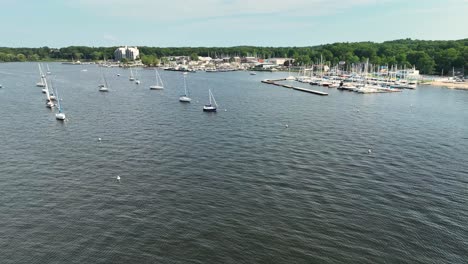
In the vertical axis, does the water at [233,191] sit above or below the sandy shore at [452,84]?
above

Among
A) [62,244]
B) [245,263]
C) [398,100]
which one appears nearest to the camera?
[245,263]

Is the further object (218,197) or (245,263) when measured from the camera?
(218,197)

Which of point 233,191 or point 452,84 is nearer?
point 233,191

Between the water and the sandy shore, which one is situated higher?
the water

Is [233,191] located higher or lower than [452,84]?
higher

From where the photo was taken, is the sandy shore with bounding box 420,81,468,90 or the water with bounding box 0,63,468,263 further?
the sandy shore with bounding box 420,81,468,90

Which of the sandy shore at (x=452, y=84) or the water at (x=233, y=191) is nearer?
the water at (x=233, y=191)

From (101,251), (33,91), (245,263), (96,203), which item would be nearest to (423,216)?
(245,263)

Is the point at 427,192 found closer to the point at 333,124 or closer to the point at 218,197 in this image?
the point at 218,197
